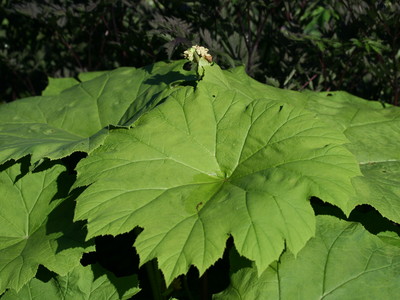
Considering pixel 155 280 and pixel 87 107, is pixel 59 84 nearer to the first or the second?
pixel 87 107

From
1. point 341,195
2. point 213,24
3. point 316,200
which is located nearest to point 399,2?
point 213,24

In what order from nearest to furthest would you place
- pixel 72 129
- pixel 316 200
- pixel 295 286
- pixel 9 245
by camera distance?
pixel 295 286 < pixel 9 245 < pixel 316 200 < pixel 72 129

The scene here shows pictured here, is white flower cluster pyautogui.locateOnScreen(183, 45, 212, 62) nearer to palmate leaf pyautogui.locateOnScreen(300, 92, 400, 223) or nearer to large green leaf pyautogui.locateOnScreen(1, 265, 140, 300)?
palmate leaf pyautogui.locateOnScreen(300, 92, 400, 223)

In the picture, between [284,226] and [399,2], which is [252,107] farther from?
[399,2]

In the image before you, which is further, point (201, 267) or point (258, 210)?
point (258, 210)

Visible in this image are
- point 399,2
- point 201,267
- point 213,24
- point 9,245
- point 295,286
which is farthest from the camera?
point 213,24
